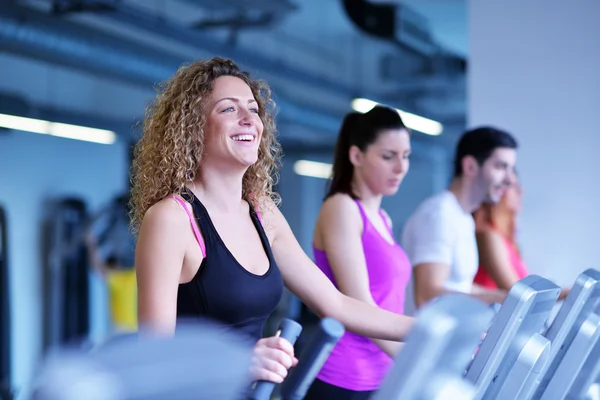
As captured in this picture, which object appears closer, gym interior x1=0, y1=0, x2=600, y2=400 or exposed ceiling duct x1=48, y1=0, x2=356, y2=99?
gym interior x1=0, y1=0, x2=600, y2=400

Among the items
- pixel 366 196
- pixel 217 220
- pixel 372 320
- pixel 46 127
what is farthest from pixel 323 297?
pixel 46 127

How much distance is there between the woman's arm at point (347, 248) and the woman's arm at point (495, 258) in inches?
43.6

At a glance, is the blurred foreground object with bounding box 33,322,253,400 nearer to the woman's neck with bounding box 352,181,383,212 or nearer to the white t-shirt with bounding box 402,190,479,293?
the woman's neck with bounding box 352,181,383,212

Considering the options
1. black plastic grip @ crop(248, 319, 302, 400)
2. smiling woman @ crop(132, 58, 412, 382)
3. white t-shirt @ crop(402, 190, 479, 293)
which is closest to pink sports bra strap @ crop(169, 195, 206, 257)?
smiling woman @ crop(132, 58, 412, 382)

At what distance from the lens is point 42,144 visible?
9.73m

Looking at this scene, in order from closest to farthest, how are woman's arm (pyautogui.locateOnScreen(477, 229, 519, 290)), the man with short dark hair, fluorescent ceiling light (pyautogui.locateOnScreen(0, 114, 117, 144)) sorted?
1. the man with short dark hair
2. woman's arm (pyautogui.locateOnScreen(477, 229, 519, 290))
3. fluorescent ceiling light (pyautogui.locateOnScreen(0, 114, 117, 144))

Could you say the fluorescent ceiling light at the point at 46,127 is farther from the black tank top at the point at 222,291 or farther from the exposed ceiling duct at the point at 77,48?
the black tank top at the point at 222,291

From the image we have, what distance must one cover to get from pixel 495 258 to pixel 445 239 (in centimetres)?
70

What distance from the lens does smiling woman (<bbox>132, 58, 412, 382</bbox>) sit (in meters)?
1.72

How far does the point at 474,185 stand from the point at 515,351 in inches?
76.4

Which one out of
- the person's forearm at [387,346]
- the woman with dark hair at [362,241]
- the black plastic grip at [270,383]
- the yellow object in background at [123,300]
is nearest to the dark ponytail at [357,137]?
the woman with dark hair at [362,241]

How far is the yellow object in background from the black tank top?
6797mm

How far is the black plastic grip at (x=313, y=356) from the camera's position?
1103 mm

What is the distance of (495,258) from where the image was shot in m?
3.54
